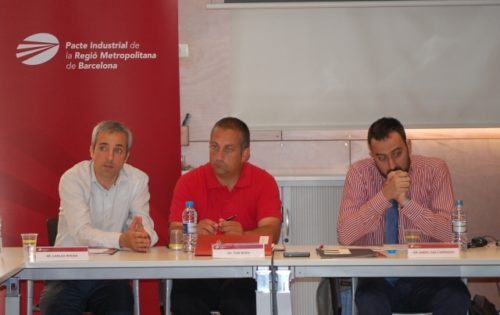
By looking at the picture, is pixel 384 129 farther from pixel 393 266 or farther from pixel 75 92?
pixel 75 92

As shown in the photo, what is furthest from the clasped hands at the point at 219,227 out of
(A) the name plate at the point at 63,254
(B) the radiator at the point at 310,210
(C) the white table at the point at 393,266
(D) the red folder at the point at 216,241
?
(B) the radiator at the point at 310,210

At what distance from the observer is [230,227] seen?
409 centimetres

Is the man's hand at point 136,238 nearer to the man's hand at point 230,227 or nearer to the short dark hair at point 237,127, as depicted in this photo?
the man's hand at point 230,227

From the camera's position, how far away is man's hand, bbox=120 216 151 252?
3.87 m

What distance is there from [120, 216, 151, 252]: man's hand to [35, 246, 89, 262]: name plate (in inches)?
10.9

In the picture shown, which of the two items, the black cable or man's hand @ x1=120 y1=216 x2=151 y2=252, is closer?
the black cable

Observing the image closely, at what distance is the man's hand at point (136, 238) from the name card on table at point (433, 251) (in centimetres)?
124

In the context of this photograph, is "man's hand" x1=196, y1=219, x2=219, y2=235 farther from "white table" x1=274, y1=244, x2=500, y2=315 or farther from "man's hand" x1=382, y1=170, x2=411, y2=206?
"man's hand" x1=382, y1=170, x2=411, y2=206

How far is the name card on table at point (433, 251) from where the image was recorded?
363 centimetres

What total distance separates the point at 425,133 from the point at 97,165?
256 cm

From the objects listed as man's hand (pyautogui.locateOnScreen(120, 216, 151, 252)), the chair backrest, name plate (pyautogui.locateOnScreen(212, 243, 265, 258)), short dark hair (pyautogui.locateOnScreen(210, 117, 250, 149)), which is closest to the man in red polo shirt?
short dark hair (pyautogui.locateOnScreen(210, 117, 250, 149))

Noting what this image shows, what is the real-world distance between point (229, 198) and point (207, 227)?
0.38 m

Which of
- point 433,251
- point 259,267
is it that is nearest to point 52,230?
point 259,267

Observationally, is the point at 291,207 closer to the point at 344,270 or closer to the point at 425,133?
the point at 425,133
